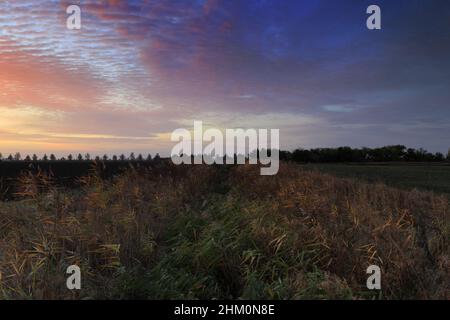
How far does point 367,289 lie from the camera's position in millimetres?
5848

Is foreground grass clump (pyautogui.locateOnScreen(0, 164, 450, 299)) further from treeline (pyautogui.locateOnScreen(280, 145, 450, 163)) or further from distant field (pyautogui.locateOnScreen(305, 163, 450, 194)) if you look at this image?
treeline (pyautogui.locateOnScreen(280, 145, 450, 163))

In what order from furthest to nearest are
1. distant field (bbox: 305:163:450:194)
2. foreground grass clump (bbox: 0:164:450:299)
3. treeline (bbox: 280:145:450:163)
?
treeline (bbox: 280:145:450:163)
distant field (bbox: 305:163:450:194)
foreground grass clump (bbox: 0:164:450:299)

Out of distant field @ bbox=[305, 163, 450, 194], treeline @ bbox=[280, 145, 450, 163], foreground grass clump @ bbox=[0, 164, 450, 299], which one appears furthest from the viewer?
treeline @ bbox=[280, 145, 450, 163]

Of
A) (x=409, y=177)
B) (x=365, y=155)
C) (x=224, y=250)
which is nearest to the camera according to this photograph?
(x=224, y=250)

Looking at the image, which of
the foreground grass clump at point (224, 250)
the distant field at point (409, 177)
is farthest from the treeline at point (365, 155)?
the foreground grass clump at point (224, 250)

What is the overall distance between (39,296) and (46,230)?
2.48 metres

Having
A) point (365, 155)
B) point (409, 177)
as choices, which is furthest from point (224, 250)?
point (365, 155)

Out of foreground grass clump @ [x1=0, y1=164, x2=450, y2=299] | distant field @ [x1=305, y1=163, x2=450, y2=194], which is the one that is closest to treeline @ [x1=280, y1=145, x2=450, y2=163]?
distant field @ [x1=305, y1=163, x2=450, y2=194]

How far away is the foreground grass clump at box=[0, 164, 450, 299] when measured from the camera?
5.70 m

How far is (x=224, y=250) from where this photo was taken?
22.3 ft

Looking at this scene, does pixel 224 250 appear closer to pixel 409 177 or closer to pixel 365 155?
pixel 409 177

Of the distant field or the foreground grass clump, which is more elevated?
the distant field
